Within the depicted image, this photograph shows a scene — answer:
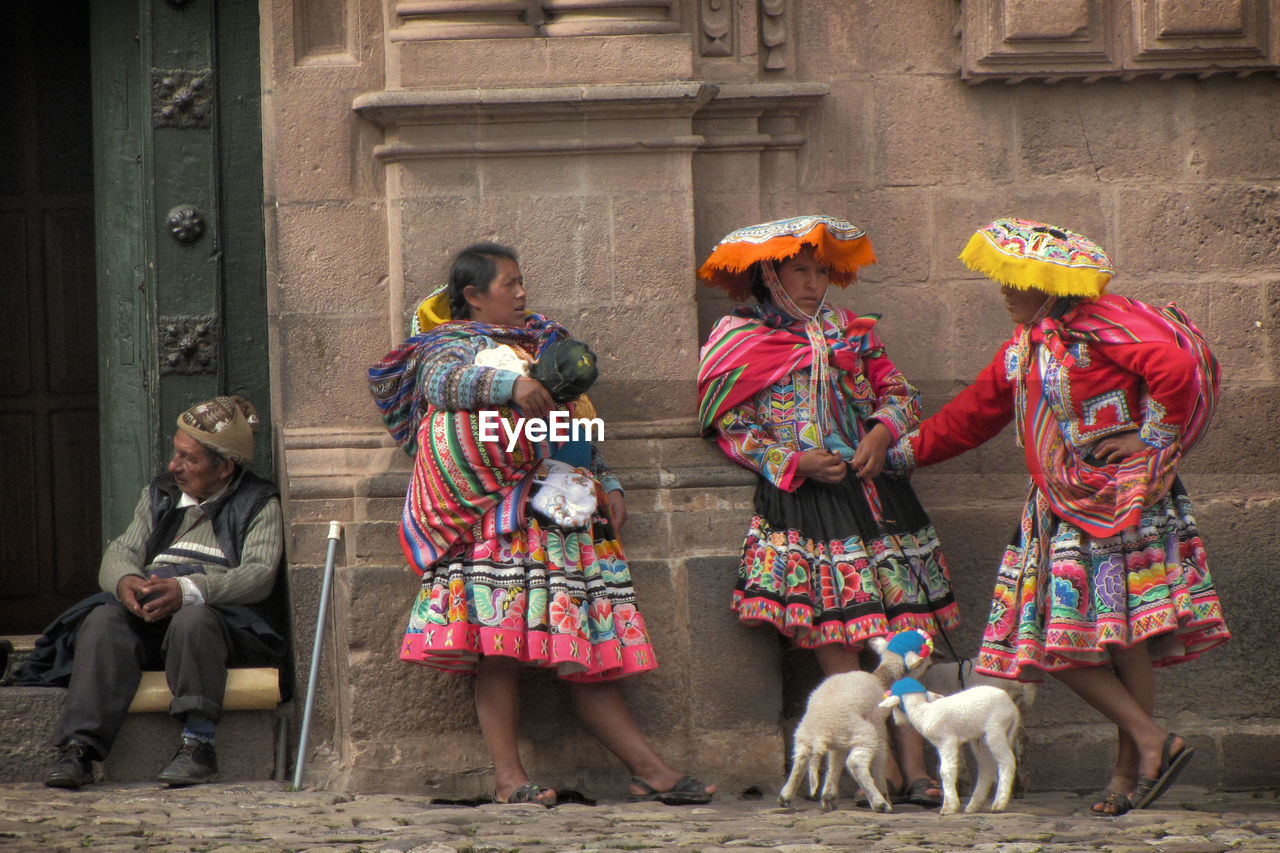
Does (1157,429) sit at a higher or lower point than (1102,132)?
lower

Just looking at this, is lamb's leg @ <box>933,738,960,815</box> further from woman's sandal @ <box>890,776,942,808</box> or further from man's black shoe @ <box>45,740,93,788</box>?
man's black shoe @ <box>45,740,93,788</box>

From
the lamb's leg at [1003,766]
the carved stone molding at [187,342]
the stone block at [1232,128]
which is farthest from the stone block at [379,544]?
the stone block at [1232,128]

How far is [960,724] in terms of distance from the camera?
17.4 feet

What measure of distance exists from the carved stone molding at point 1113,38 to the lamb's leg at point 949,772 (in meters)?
2.51

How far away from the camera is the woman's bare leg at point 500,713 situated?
5602 mm

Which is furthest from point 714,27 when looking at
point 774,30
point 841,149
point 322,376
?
point 322,376

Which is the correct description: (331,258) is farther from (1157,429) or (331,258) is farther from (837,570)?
(1157,429)

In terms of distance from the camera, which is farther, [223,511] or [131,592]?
[223,511]

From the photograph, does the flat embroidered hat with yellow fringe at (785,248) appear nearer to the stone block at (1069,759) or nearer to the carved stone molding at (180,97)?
the stone block at (1069,759)

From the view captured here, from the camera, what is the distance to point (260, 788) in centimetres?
585

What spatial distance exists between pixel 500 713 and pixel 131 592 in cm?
136

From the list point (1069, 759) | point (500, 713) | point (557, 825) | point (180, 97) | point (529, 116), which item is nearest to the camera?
point (557, 825)

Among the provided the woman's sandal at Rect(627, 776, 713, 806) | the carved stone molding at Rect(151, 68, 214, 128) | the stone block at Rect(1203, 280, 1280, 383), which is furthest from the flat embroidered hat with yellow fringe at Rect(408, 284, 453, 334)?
the stone block at Rect(1203, 280, 1280, 383)

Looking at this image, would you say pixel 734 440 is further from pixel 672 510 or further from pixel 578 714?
pixel 578 714
